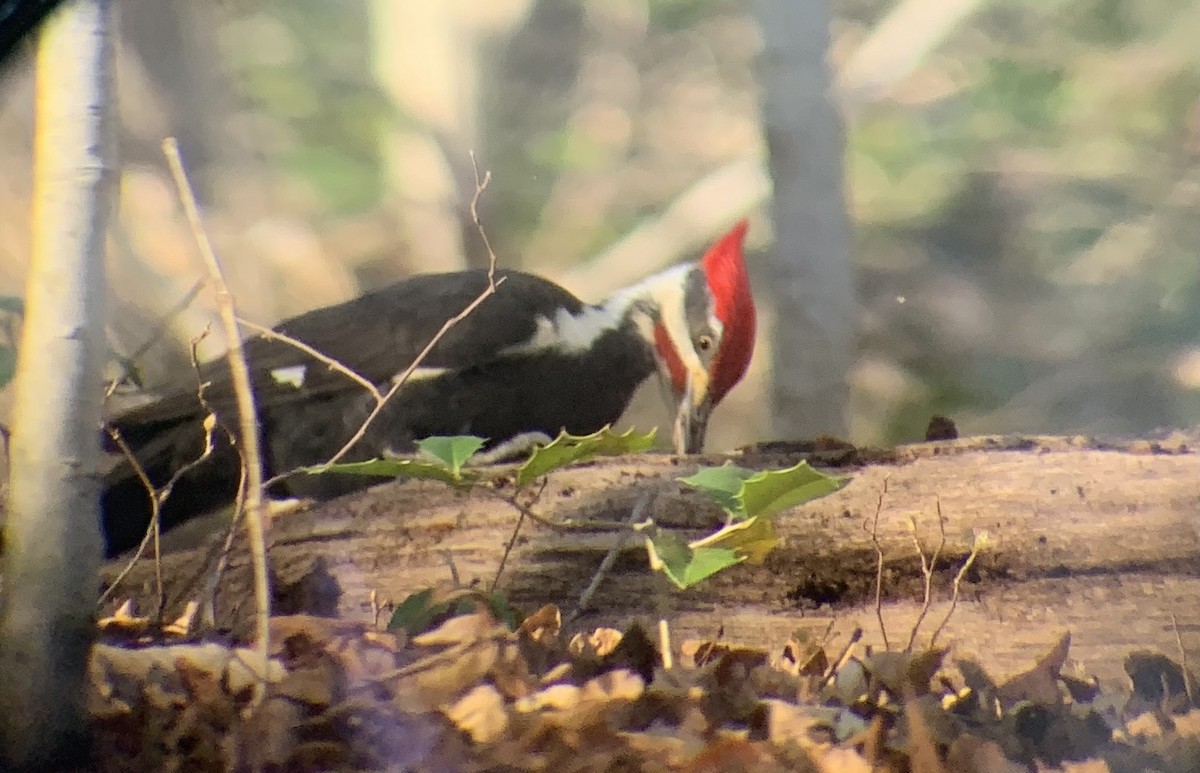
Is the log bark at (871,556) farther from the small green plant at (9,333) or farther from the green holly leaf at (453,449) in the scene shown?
the small green plant at (9,333)

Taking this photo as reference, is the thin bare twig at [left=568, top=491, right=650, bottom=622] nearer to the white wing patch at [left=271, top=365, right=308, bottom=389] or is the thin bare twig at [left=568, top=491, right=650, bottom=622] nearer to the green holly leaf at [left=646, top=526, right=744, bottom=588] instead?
the green holly leaf at [left=646, top=526, right=744, bottom=588]

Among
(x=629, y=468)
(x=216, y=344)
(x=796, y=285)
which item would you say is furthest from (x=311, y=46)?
(x=796, y=285)

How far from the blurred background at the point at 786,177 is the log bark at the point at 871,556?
0.86 ft

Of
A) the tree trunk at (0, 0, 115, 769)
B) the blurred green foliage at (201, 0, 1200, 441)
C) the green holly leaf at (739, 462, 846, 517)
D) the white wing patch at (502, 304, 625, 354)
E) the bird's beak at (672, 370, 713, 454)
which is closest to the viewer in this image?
the tree trunk at (0, 0, 115, 769)

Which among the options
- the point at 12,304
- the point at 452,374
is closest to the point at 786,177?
the point at 452,374

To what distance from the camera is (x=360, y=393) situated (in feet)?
5.41

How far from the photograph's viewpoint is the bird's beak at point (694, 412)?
1931 millimetres

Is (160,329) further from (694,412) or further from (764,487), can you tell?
(694,412)

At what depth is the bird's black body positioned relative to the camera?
1502 mm

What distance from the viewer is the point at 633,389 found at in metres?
2.02

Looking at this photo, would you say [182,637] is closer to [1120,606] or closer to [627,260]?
[627,260]

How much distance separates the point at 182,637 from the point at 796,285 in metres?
1.02

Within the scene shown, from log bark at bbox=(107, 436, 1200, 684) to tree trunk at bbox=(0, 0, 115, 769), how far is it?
0.34m

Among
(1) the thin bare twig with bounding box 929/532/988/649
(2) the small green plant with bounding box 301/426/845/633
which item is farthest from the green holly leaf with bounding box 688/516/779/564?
(1) the thin bare twig with bounding box 929/532/988/649
